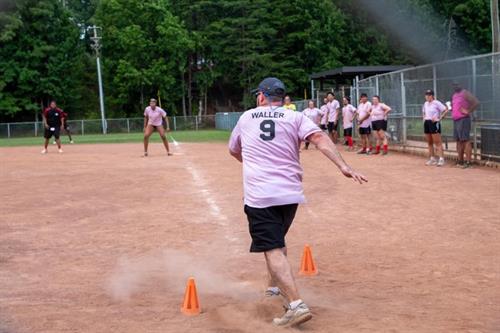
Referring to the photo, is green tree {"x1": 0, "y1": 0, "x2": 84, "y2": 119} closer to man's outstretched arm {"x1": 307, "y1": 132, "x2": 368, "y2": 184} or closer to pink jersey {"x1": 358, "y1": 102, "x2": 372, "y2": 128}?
pink jersey {"x1": 358, "y1": 102, "x2": 372, "y2": 128}

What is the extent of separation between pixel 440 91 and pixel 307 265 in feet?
50.8

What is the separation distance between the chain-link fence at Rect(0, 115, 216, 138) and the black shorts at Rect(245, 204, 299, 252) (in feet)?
179

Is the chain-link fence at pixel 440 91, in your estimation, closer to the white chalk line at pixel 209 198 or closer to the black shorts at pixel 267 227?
the white chalk line at pixel 209 198

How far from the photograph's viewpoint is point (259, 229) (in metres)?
5.25

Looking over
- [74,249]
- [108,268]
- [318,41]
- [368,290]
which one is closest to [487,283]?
[368,290]

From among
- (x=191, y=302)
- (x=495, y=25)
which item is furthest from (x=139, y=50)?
(x=191, y=302)

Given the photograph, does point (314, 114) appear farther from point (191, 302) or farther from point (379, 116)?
point (191, 302)

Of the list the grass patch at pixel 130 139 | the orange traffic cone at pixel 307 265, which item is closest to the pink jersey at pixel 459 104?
the orange traffic cone at pixel 307 265

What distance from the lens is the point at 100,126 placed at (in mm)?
59406

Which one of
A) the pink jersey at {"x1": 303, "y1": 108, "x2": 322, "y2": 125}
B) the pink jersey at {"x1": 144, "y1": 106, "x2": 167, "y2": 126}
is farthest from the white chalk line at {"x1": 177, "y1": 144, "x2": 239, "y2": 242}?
the pink jersey at {"x1": 303, "y1": 108, "x2": 322, "y2": 125}

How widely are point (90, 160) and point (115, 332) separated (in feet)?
58.8

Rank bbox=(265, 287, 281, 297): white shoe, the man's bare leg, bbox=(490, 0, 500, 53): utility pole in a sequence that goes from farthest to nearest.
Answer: bbox=(490, 0, 500, 53): utility pole → bbox=(265, 287, 281, 297): white shoe → the man's bare leg

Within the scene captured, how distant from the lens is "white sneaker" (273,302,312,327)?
495 centimetres

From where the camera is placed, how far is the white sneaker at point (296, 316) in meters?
4.95
